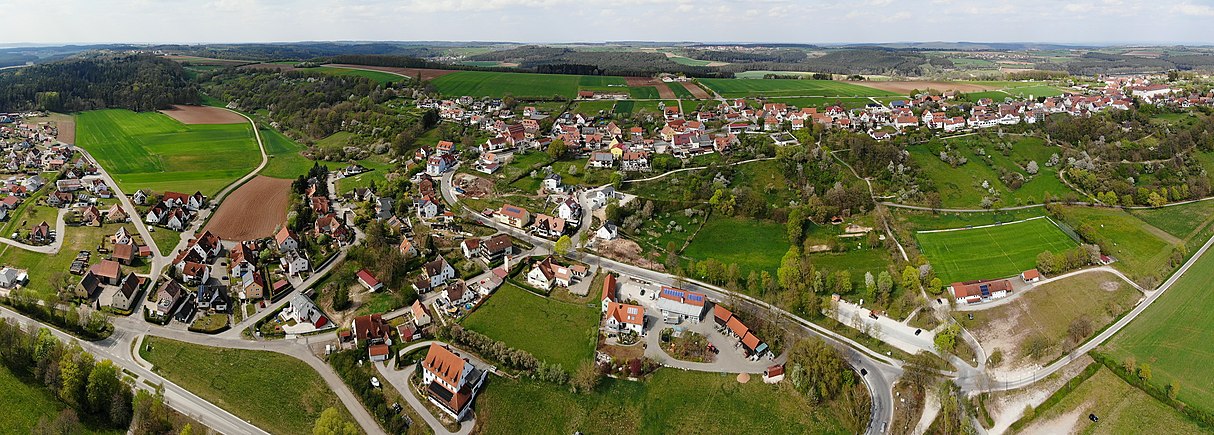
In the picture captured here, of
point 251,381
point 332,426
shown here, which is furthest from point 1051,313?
point 251,381

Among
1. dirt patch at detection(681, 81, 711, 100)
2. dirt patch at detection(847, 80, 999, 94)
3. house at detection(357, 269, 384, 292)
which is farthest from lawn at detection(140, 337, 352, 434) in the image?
dirt patch at detection(847, 80, 999, 94)

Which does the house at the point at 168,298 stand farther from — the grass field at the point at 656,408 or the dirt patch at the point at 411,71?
the dirt patch at the point at 411,71

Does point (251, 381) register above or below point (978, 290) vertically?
below

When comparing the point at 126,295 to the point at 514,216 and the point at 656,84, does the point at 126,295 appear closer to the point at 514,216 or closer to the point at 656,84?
the point at 514,216

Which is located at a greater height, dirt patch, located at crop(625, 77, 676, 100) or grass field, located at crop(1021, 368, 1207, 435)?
dirt patch, located at crop(625, 77, 676, 100)

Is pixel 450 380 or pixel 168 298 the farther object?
pixel 168 298

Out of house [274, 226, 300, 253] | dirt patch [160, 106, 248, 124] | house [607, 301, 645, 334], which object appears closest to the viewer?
house [607, 301, 645, 334]

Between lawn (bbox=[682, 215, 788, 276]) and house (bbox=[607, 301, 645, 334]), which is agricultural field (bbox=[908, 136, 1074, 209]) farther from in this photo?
house (bbox=[607, 301, 645, 334])
